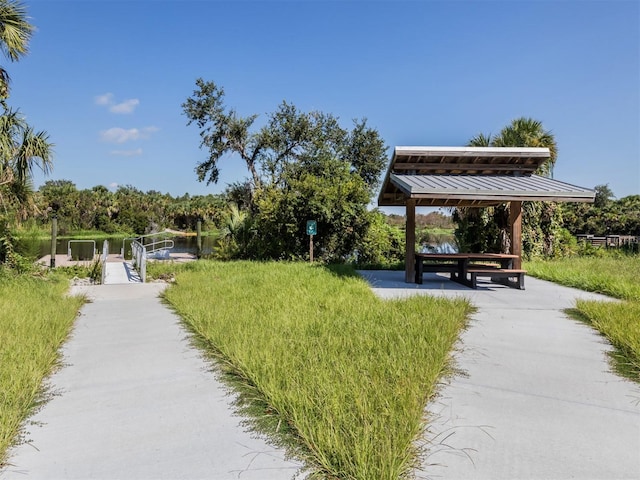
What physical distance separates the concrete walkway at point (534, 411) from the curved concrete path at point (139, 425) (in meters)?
1.08

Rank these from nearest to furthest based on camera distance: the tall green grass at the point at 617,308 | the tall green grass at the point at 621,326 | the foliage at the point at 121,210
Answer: the tall green grass at the point at 621,326 → the tall green grass at the point at 617,308 → the foliage at the point at 121,210

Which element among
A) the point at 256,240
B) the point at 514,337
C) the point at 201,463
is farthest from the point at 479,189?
the point at 256,240

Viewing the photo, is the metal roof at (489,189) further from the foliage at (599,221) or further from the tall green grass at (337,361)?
the foliage at (599,221)

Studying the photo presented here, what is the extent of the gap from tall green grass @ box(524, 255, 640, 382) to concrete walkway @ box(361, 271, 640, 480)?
16 cm

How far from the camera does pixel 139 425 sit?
2.66 metres

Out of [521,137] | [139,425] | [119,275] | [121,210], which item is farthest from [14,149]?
[121,210]

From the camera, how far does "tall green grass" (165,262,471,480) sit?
2.22 m

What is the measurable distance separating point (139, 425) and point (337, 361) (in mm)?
1564

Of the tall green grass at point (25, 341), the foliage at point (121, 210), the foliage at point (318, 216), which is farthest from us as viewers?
the foliage at point (121, 210)

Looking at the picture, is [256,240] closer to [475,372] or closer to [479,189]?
[479,189]

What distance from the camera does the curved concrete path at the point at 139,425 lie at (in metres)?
2.16

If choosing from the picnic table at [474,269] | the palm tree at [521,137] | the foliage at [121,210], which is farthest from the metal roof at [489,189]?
the foliage at [121,210]

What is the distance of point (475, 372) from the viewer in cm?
353

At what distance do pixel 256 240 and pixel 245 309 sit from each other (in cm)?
1061
